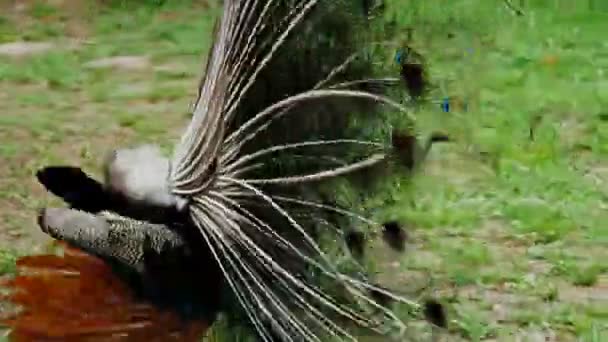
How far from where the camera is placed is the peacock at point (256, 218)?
3.07 metres

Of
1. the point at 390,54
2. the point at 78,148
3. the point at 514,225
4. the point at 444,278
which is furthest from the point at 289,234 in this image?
the point at 78,148

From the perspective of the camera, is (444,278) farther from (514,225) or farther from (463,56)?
(463,56)

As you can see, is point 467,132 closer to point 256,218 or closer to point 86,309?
point 256,218

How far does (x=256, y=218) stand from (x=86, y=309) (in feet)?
1.52

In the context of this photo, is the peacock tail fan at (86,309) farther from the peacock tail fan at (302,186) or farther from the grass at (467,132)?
the grass at (467,132)

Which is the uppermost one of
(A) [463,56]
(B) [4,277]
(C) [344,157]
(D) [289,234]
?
(A) [463,56]

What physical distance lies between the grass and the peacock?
0.12 meters

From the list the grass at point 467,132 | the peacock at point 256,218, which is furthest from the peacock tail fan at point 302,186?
the grass at point 467,132

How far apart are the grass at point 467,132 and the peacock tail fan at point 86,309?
22.4 inches

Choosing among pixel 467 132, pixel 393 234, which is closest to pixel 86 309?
pixel 393 234

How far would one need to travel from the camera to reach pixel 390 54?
3.05 meters

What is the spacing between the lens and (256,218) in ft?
10.2

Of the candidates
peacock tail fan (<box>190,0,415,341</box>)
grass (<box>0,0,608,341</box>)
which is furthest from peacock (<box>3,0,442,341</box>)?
grass (<box>0,0,608,341</box>)

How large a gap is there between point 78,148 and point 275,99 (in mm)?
2541
